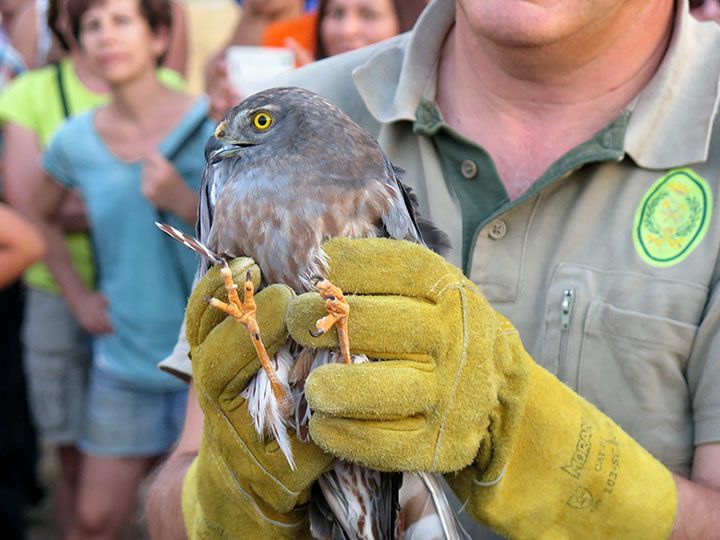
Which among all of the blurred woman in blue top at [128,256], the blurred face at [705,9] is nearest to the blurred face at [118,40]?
the blurred woman in blue top at [128,256]

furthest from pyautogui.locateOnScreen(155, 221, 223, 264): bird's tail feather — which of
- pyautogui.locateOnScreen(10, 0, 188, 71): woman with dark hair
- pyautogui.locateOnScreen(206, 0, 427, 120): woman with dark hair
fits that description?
pyautogui.locateOnScreen(10, 0, 188, 71): woman with dark hair

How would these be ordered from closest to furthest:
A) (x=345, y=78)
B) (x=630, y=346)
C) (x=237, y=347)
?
(x=237, y=347)
(x=630, y=346)
(x=345, y=78)

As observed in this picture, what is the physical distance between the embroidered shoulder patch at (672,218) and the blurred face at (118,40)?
10.4 ft

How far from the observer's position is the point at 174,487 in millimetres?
2607

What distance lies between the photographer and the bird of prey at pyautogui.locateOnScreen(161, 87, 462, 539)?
216 centimetres

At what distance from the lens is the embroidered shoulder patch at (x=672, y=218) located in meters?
2.35

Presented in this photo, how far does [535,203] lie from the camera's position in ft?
8.04

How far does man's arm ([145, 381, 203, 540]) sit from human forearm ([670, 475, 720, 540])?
1125mm

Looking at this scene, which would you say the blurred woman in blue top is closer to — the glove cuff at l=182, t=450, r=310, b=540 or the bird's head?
the bird's head

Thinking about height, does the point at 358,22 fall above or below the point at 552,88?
below

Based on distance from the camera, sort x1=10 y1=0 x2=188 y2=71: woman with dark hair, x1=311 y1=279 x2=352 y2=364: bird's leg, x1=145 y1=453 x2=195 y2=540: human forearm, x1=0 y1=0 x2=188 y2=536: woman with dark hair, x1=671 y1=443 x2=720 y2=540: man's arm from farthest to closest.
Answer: x1=10 y1=0 x2=188 y2=71: woman with dark hair
x1=0 y1=0 x2=188 y2=536: woman with dark hair
x1=145 y1=453 x2=195 y2=540: human forearm
x1=671 y1=443 x2=720 y2=540: man's arm
x1=311 y1=279 x2=352 y2=364: bird's leg

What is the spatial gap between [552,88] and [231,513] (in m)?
1.22

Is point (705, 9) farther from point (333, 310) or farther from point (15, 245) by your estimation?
point (333, 310)

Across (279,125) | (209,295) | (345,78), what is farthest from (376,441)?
(345,78)
